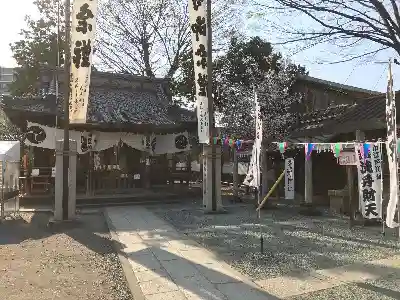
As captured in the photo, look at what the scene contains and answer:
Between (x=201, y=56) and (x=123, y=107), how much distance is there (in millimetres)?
9333

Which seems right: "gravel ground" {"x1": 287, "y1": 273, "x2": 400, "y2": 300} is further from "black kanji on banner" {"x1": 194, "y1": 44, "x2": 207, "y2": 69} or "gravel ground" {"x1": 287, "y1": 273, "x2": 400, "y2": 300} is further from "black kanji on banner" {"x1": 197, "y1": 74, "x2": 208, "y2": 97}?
"black kanji on banner" {"x1": 194, "y1": 44, "x2": 207, "y2": 69}

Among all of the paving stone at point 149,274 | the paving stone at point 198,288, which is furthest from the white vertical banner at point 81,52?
the paving stone at point 198,288

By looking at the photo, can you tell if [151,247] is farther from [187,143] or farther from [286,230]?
[187,143]

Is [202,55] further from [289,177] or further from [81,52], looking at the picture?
[289,177]

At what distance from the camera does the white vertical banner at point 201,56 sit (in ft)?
41.1

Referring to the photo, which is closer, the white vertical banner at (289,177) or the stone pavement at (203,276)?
the stone pavement at (203,276)

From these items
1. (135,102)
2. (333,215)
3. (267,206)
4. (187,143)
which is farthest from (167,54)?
(333,215)

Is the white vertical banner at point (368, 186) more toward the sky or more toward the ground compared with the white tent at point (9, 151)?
→ more toward the ground

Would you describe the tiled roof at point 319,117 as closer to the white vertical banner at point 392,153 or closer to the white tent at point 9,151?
the white vertical banner at point 392,153

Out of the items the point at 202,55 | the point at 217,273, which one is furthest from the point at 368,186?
the point at 202,55

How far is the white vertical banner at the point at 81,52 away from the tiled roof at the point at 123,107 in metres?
6.15

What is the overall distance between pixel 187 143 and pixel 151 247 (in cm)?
1226

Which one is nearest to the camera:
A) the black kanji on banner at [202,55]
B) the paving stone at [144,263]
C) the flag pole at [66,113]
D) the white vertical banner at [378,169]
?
the paving stone at [144,263]

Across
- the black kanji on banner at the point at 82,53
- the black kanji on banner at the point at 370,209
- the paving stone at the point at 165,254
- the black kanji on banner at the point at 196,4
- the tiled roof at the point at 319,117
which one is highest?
the black kanji on banner at the point at 196,4
